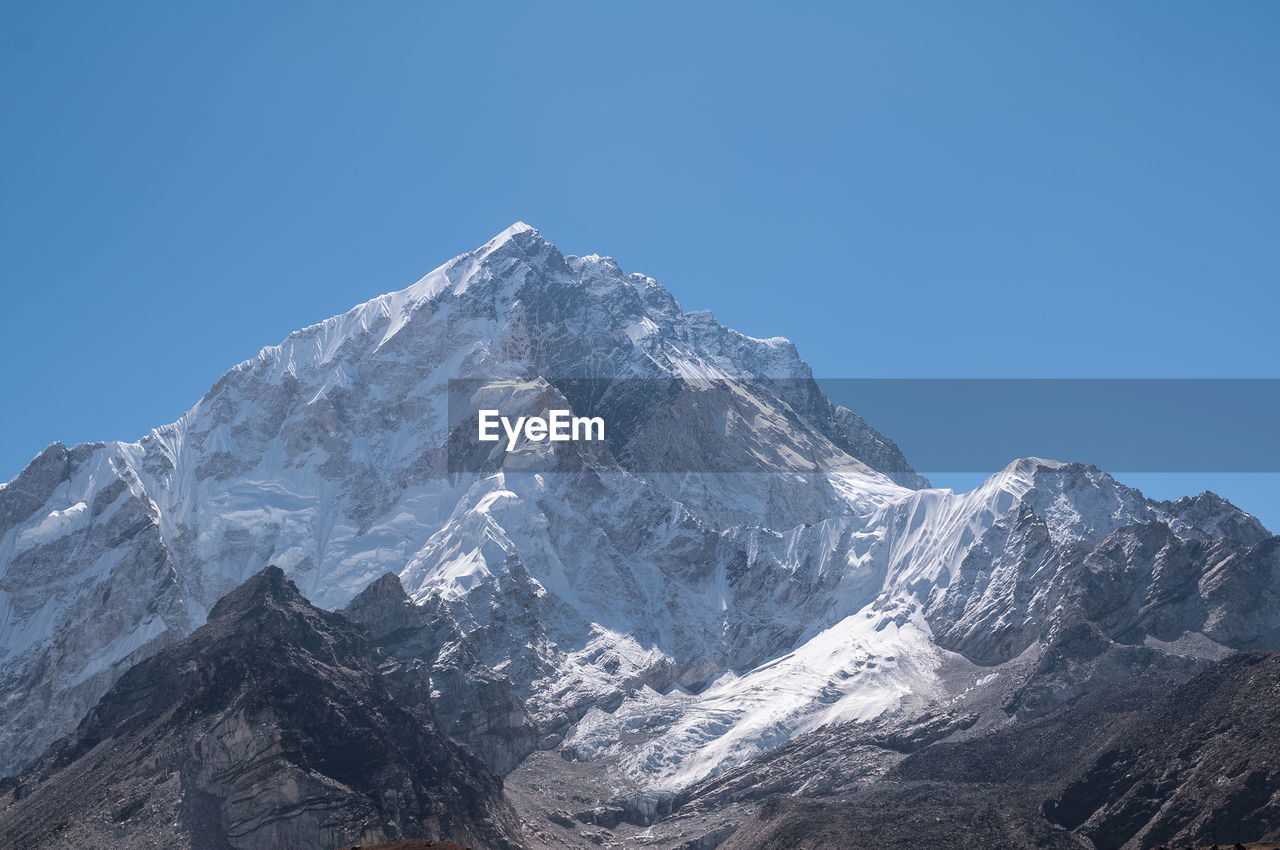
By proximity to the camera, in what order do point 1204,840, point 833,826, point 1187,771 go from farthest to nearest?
point 833,826 < point 1187,771 < point 1204,840

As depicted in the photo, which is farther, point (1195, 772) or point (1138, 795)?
point (1138, 795)

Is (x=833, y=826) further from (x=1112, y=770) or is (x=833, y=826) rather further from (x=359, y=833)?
(x=359, y=833)

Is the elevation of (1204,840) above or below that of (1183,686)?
below

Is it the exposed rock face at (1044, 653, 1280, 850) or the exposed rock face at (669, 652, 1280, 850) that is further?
the exposed rock face at (669, 652, 1280, 850)

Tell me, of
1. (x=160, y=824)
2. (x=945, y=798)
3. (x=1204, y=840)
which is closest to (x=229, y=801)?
(x=160, y=824)

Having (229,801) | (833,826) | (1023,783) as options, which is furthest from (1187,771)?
(229,801)

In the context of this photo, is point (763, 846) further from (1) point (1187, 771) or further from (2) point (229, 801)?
(2) point (229, 801)

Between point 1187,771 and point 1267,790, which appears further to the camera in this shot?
point 1187,771

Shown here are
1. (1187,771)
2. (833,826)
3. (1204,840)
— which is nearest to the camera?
(1204,840)

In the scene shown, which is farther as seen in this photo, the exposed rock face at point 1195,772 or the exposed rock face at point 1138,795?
the exposed rock face at point 1138,795

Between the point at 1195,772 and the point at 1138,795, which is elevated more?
the point at 1195,772
